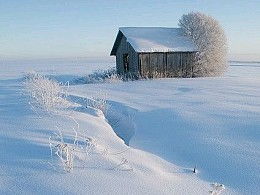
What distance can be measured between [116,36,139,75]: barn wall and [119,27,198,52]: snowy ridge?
56 centimetres

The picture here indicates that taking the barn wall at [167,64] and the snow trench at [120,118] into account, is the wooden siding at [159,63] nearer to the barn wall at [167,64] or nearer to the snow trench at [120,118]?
the barn wall at [167,64]

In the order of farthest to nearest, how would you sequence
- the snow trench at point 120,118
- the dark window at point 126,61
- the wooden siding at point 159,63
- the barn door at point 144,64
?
the dark window at point 126,61 < the wooden siding at point 159,63 < the barn door at point 144,64 < the snow trench at point 120,118

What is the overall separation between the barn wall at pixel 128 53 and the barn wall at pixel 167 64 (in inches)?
20.8

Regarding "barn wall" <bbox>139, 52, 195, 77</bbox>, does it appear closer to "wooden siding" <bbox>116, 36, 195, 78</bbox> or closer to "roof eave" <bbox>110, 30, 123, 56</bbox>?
"wooden siding" <bbox>116, 36, 195, 78</bbox>

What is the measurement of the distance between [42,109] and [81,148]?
2.85 metres

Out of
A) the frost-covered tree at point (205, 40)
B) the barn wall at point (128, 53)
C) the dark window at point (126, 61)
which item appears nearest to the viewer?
the barn wall at point (128, 53)

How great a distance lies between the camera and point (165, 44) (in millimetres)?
21266

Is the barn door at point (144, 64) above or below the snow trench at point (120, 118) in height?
above

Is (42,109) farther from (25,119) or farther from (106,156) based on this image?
(106,156)

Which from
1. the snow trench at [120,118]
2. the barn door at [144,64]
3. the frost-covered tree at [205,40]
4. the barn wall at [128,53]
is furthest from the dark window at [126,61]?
the snow trench at [120,118]

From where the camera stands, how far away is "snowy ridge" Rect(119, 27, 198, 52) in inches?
810

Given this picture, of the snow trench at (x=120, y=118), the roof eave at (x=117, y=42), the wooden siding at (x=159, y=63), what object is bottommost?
the snow trench at (x=120, y=118)

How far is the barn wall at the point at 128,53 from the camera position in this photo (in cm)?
2103

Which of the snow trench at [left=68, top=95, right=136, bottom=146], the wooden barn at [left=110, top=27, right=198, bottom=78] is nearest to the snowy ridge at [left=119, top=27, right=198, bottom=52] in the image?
→ the wooden barn at [left=110, top=27, right=198, bottom=78]
